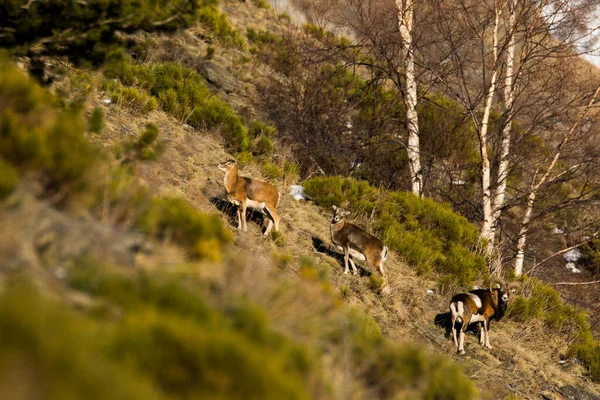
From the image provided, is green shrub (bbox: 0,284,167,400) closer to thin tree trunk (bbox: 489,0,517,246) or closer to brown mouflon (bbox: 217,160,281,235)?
brown mouflon (bbox: 217,160,281,235)

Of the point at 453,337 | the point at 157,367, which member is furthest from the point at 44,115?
the point at 453,337

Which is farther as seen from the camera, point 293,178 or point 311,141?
point 311,141

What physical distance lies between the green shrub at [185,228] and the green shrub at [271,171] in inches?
318

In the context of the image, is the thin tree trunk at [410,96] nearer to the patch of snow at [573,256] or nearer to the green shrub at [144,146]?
the patch of snow at [573,256]

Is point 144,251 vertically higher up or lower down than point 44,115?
lower down

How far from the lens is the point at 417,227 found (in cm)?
1373

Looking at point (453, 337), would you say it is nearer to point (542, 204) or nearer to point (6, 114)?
point (6, 114)

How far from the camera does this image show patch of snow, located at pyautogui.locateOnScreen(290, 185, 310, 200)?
13.5 meters

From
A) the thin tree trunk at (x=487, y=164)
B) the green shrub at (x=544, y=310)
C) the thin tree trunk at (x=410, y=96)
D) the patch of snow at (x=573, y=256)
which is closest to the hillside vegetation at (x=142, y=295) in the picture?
the green shrub at (x=544, y=310)

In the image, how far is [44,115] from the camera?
14.8ft

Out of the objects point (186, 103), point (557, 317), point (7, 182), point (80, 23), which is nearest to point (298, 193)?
point (186, 103)

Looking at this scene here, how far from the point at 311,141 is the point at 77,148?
1318 centimetres

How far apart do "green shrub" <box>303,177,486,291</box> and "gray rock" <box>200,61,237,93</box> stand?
5597mm

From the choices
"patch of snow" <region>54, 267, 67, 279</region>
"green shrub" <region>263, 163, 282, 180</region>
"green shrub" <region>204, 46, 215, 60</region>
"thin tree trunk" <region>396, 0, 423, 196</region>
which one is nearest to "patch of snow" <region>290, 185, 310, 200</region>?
"green shrub" <region>263, 163, 282, 180</region>
